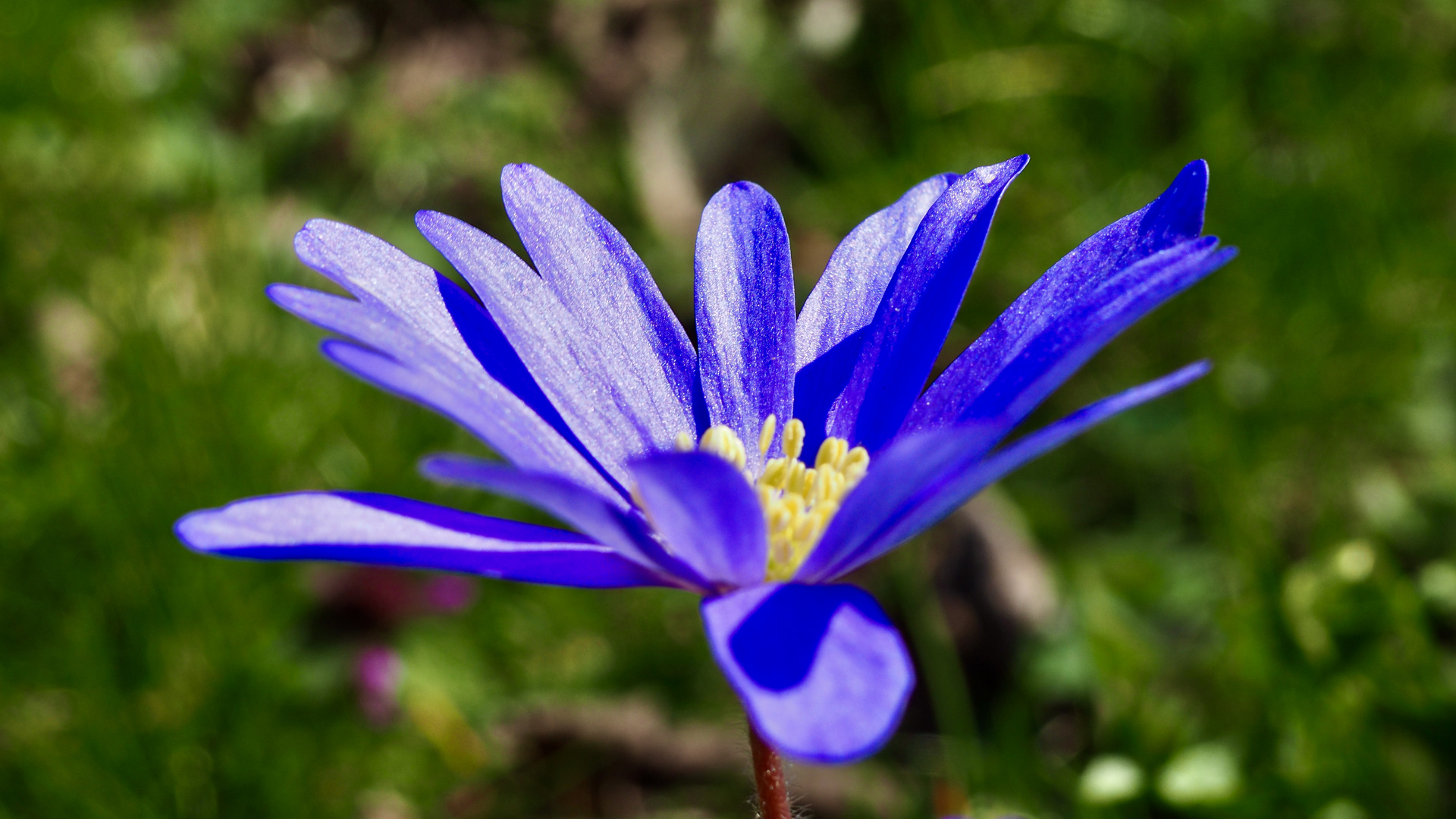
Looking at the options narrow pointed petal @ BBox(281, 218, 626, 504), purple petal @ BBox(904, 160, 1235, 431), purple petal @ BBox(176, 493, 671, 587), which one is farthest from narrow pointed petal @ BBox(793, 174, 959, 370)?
purple petal @ BBox(176, 493, 671, 587)

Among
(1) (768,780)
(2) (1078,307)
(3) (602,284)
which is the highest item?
(3) (602,284)

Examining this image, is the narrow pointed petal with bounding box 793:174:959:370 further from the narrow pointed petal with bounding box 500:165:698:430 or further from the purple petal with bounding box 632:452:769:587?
the purple petal with bounding box 632:452:769:587

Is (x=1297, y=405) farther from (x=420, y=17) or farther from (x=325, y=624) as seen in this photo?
Result: (x=420, y=17)

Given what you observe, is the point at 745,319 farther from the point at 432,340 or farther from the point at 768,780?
the point at 768,780

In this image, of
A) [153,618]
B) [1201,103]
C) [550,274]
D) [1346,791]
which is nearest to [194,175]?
[153,618]

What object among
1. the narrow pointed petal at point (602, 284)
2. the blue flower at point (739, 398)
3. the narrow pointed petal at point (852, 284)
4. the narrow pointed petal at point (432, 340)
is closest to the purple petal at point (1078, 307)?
the blue flower at point (739, 398)

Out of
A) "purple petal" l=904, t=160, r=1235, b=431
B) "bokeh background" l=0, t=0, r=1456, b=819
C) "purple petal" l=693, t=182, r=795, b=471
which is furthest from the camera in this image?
"bokeh background" l=0, t=0, r=1456, b=819

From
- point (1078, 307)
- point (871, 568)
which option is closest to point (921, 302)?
point (1078, 307)
